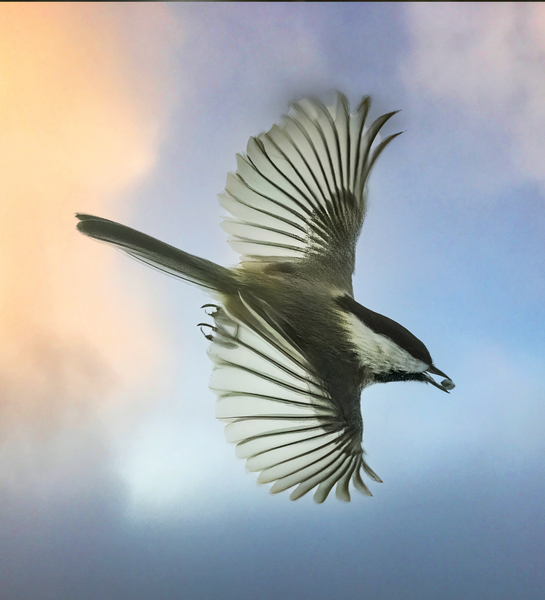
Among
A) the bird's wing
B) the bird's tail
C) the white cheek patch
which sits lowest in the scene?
the white cheek patch

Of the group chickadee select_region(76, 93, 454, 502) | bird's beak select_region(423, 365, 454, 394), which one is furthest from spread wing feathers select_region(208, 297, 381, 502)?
bird's beak select_region(423, 365, 454, 394)

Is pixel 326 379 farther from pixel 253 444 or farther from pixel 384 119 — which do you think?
pixel 384 119

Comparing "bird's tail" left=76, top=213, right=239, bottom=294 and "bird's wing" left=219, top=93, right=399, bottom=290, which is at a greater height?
"bird's wing" left=219, top=93, right=399, bottom=290

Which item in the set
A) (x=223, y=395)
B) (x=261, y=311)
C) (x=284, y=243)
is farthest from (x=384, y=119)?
(x=223, y=395)

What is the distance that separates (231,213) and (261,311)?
0.70ft

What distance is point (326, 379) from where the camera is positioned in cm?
68

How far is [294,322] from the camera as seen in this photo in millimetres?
705

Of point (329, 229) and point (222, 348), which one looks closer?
point (222, 348)

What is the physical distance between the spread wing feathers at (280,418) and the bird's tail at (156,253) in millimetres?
53

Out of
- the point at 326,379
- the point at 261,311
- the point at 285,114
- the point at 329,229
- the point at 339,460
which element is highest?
the point at 285,114

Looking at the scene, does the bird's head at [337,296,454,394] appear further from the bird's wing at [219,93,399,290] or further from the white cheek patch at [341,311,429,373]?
the bird's wing at [219,93,399,290]

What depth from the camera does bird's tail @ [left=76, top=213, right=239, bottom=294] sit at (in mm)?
600

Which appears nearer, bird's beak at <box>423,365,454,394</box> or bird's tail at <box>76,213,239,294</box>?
bird's tail at <box>76,213,239,294</box>

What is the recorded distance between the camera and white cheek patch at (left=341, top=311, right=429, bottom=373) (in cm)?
70
